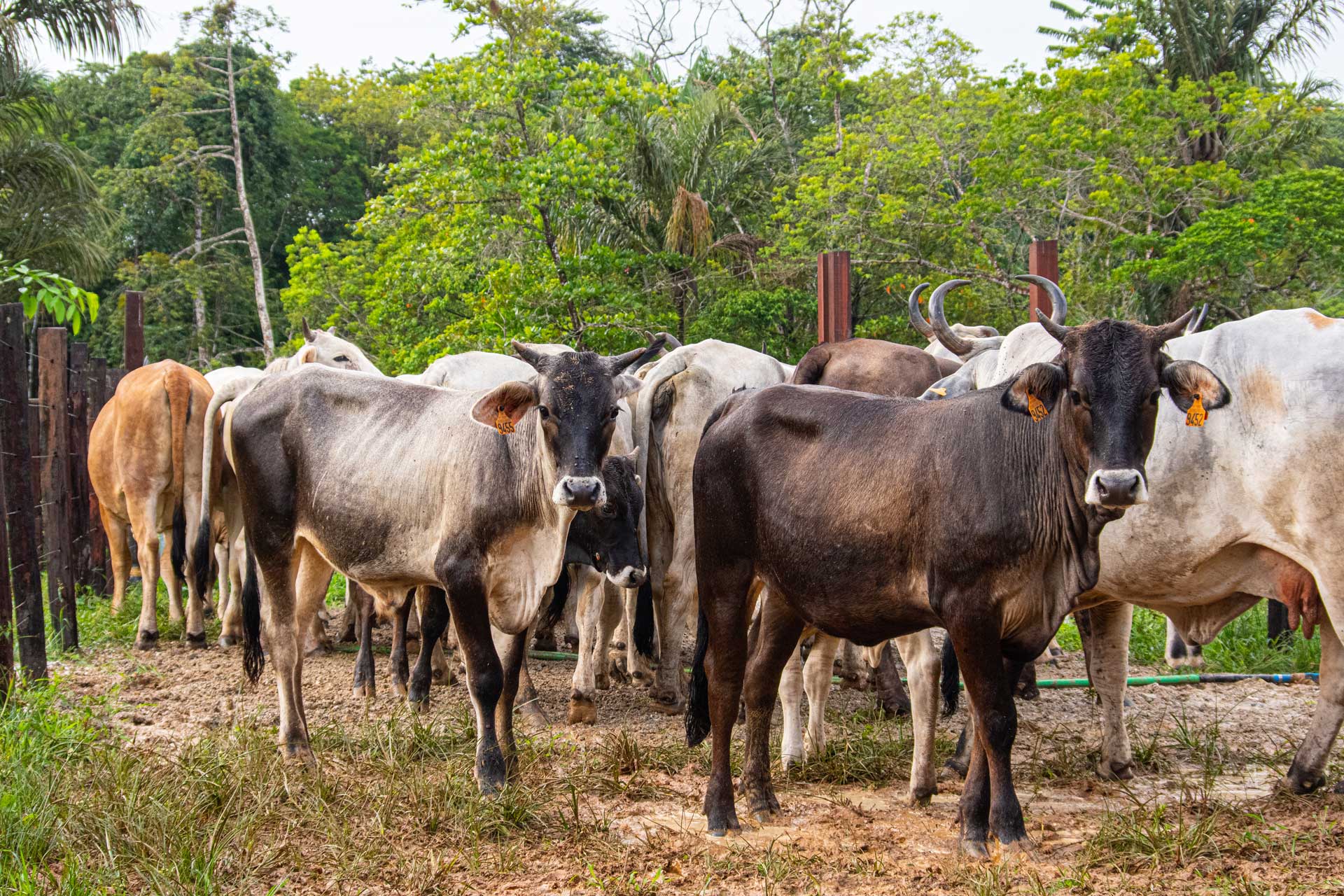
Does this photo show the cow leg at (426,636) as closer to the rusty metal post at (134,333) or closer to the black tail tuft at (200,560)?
the black tail tuft at (200,560)

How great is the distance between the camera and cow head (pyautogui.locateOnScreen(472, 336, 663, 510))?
5402 mm

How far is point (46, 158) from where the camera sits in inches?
850

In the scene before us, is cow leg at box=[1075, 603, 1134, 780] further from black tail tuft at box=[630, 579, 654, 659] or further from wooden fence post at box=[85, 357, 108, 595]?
wooden fence post at box=[85, 357, 108, 595]

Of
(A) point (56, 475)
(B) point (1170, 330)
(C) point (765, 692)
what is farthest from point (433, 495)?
(A) point (56, 475)

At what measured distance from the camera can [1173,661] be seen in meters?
8.15

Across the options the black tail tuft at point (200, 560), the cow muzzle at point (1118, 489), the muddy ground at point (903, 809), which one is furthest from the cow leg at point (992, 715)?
the black tail tuft at point (200, 560)

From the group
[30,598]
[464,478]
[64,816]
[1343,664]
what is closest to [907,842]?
[1343,664]

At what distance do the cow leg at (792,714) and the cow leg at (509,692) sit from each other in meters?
1.32

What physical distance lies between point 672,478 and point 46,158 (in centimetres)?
1885

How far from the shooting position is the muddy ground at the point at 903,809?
172 inches

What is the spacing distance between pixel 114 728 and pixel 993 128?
1889 cm

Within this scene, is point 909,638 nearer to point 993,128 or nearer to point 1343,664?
point 1343,664

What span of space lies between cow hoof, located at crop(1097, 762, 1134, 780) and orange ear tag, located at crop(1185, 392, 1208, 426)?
2.00m

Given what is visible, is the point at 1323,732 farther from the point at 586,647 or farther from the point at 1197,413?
the point at 586,647
